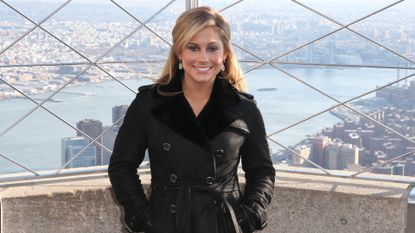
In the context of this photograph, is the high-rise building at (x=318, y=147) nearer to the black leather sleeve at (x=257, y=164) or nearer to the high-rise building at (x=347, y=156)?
the high-rise building at (x=347, y=156)

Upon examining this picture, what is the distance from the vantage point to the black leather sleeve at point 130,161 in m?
2.71

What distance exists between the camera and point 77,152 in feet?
15.6

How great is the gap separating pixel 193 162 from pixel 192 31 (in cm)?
Result: 49

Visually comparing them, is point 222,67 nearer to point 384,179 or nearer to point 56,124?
point 384,179

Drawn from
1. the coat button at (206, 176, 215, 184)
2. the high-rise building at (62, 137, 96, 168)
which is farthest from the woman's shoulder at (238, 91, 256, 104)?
the high-rise building at (62, 137, 96, 168)

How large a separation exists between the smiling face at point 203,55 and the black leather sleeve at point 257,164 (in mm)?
256

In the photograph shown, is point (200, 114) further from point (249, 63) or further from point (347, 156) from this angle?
point (249, 63)

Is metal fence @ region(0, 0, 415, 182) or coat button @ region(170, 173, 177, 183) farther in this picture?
metal fence @ region(0, 0, 415, 182)

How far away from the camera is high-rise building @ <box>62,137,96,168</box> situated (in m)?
4.75

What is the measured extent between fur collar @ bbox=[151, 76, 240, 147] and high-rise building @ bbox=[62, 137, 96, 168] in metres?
2.13

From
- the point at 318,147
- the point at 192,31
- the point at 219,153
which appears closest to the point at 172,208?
the point at 219,153

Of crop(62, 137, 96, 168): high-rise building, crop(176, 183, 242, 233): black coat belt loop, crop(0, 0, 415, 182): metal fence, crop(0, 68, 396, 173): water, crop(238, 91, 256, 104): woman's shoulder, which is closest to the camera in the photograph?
crop(176, 183, 242, 233): black coat belt loop

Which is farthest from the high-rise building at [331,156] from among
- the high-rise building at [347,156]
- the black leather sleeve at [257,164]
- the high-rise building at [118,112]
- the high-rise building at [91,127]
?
the black leather sleeve at [257,164]

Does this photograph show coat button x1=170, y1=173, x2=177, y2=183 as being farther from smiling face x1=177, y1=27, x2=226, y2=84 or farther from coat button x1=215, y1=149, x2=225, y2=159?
smiling face x1=177, y1=27, x2=226, y2=84
